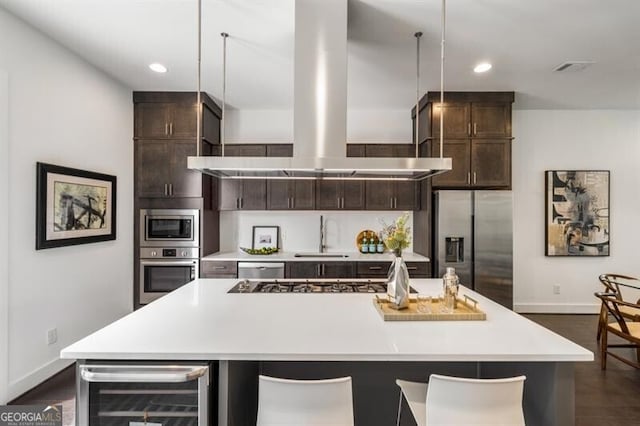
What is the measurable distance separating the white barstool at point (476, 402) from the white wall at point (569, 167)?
3.98 m

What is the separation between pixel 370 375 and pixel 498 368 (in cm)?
71

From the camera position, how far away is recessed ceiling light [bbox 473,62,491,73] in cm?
334

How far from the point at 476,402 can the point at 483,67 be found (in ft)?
10.1

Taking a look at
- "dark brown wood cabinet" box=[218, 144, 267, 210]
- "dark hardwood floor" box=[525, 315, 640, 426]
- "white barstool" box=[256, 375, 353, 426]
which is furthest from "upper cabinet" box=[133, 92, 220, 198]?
"dark hardwood floor" box=[525, 315, 640, 426]

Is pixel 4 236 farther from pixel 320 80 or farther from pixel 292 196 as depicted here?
pixel 292 196

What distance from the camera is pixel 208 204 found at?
4.35 metres

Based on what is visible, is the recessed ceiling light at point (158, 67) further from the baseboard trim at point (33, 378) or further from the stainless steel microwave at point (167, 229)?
the baseboard trim at point (33, 378)

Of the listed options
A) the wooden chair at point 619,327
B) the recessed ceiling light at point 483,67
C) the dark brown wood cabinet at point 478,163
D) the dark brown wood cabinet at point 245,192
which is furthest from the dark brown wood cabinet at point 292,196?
the wooden chair at point 619,327

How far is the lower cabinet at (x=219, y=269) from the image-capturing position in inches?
162

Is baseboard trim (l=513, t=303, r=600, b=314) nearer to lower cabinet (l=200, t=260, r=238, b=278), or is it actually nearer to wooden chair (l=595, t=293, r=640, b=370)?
wooden chair (l=595, t=293, r=640, b=370)

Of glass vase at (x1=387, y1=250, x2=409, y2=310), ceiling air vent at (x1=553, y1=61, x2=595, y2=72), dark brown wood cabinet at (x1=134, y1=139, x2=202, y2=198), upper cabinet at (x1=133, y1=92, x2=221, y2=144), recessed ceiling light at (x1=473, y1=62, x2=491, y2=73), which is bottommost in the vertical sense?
glass vase at (x1=387, y1=250, x2=409, y2=310)

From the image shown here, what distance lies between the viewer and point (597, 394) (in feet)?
9.04

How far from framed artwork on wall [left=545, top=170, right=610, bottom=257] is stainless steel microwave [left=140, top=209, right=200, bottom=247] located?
15.1 ft

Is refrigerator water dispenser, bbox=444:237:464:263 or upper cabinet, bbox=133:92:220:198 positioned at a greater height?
upper cabinet, bbox=133:92:220:198
